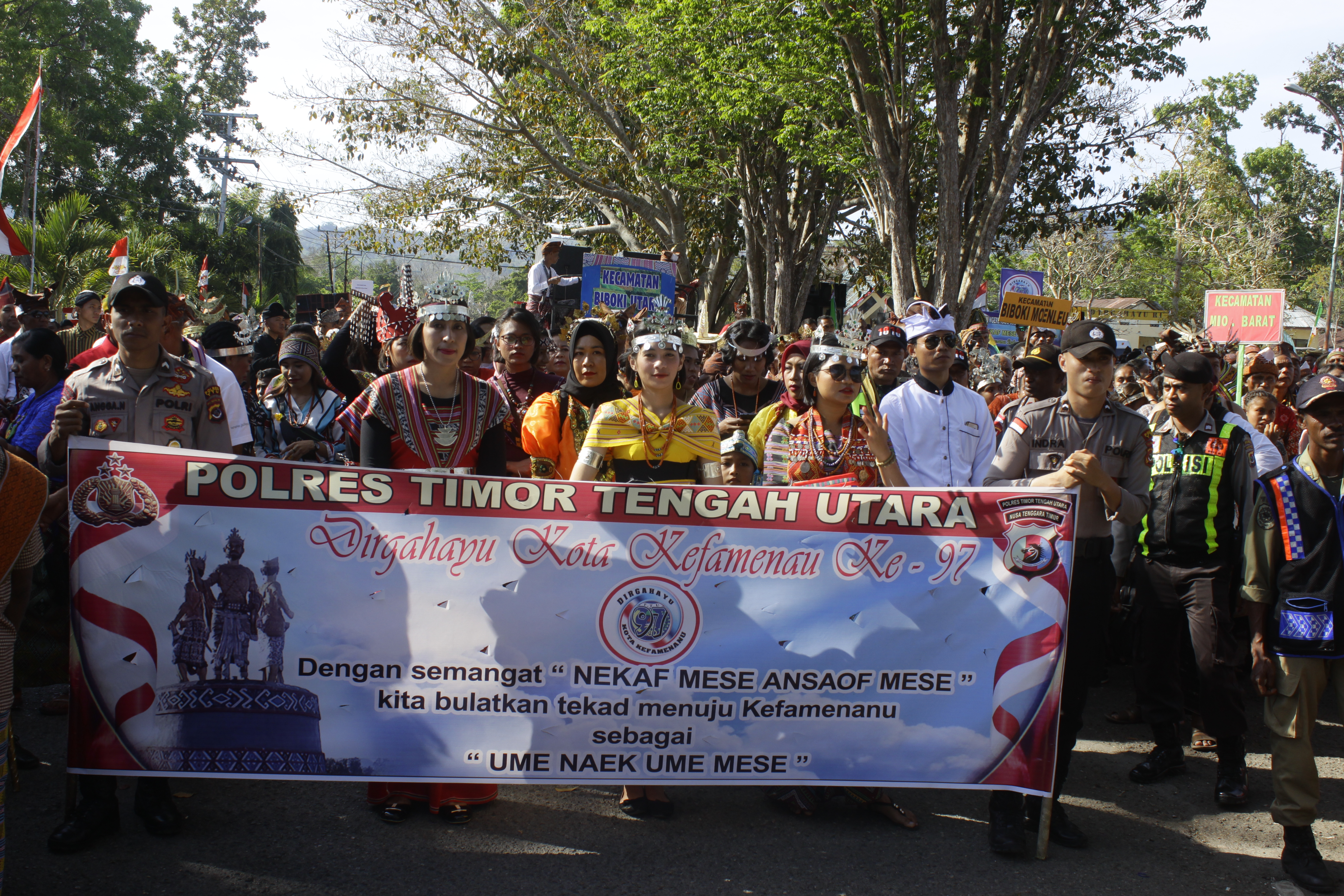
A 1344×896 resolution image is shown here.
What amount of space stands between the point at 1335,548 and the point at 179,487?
4.43 metres

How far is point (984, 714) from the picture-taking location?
3887 millimetres

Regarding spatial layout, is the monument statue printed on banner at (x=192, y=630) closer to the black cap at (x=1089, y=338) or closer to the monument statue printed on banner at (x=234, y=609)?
the monument statue printed on banner at (x=234, y=609)

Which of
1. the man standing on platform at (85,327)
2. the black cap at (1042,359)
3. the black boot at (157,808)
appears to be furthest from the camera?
the man standing on platform at (85,327)

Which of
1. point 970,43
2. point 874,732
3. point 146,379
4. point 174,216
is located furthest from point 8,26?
point 874,732

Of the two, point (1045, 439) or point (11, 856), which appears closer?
point (11, 856)

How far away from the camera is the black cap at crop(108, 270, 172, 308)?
159 inches

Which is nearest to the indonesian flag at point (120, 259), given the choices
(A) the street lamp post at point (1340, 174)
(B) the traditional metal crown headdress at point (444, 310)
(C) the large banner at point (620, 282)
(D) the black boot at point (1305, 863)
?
(C) the large banner at point (620, 282)

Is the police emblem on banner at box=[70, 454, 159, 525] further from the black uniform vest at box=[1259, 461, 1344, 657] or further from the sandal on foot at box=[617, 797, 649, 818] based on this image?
the black uniform vest at box=[1259, 461, 1344, 657]

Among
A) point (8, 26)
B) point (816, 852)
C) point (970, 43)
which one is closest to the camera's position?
point (816, 852)

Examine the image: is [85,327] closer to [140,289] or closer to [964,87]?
[140,289]

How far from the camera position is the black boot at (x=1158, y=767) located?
4.84 meters

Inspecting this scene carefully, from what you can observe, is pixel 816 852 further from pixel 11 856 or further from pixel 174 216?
pixel 174 216

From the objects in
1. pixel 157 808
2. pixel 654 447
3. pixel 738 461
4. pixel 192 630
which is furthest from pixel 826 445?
pixel 157 808

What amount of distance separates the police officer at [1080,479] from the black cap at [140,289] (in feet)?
12.1
